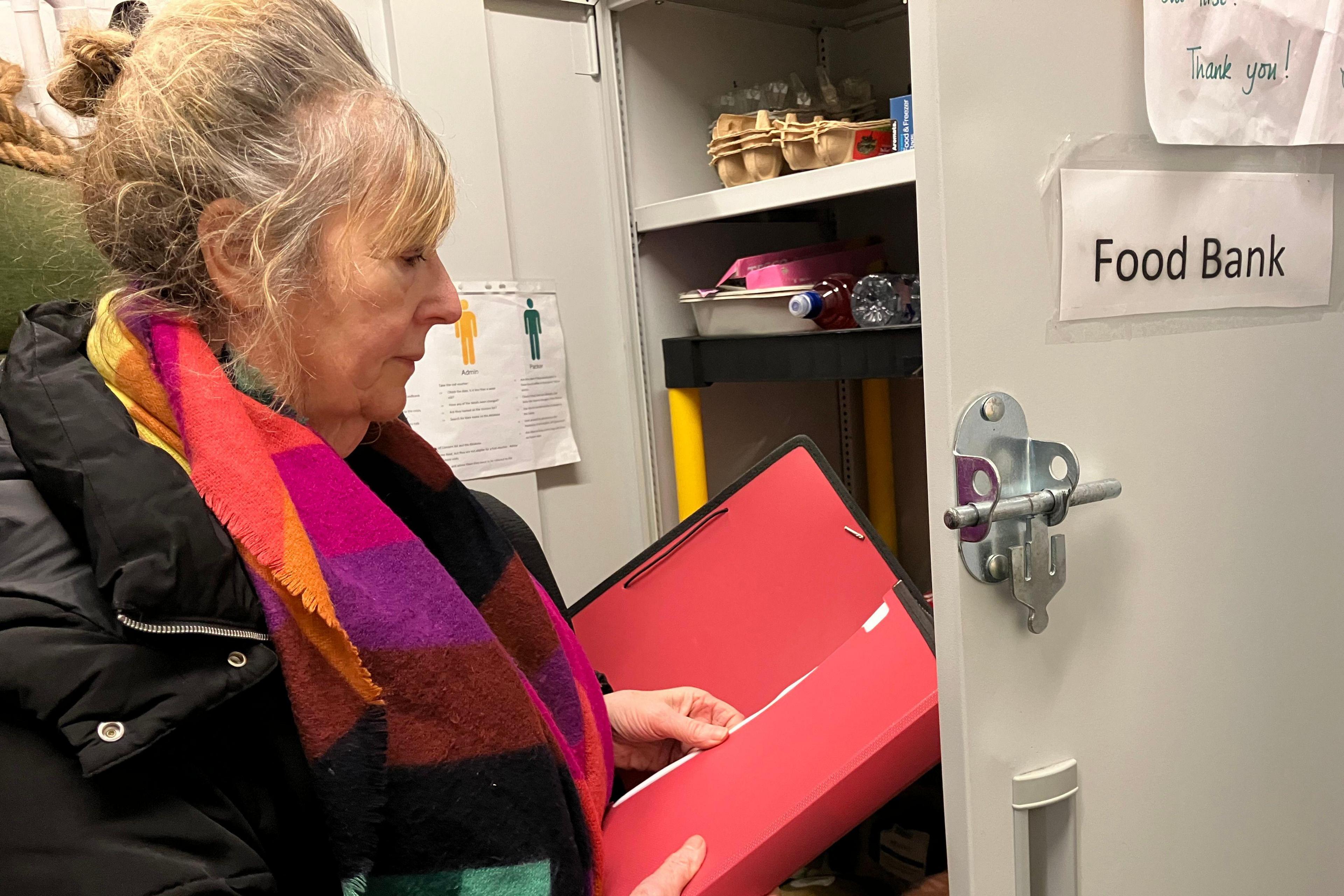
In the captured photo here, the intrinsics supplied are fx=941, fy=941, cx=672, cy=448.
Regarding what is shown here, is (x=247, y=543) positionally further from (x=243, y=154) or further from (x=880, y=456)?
(x=880, y=456)

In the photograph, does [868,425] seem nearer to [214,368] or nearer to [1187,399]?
[1187,399]

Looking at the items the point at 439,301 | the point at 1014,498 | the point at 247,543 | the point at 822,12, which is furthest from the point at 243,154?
the point at 822,12

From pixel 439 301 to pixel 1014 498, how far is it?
48 centimetres

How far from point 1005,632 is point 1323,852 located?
0.54m

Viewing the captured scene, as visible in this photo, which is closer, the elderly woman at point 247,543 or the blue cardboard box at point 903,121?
the elderly woman at point 247,543

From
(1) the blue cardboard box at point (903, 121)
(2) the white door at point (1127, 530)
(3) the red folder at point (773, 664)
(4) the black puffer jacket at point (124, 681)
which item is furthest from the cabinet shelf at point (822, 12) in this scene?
(4) the black puffer jacket at point (124, 681)

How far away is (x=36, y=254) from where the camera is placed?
2.57ft

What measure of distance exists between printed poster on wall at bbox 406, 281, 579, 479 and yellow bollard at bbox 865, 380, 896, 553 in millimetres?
596

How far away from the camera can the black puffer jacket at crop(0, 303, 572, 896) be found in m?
0.52

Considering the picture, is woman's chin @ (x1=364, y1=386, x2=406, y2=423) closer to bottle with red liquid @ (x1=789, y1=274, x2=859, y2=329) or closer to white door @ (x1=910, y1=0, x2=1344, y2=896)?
white door @ (x1=910, y1=0, x2=1344, y2=896)

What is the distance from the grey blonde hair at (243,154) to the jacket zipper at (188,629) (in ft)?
0.69

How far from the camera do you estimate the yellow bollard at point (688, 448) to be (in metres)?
Answer: 1.44

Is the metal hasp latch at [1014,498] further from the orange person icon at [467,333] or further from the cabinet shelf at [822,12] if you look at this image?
the cabinet shelf at [822,12]

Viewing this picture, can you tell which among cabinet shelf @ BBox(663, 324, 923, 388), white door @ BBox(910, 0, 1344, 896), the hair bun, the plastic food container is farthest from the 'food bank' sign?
the hair bun
